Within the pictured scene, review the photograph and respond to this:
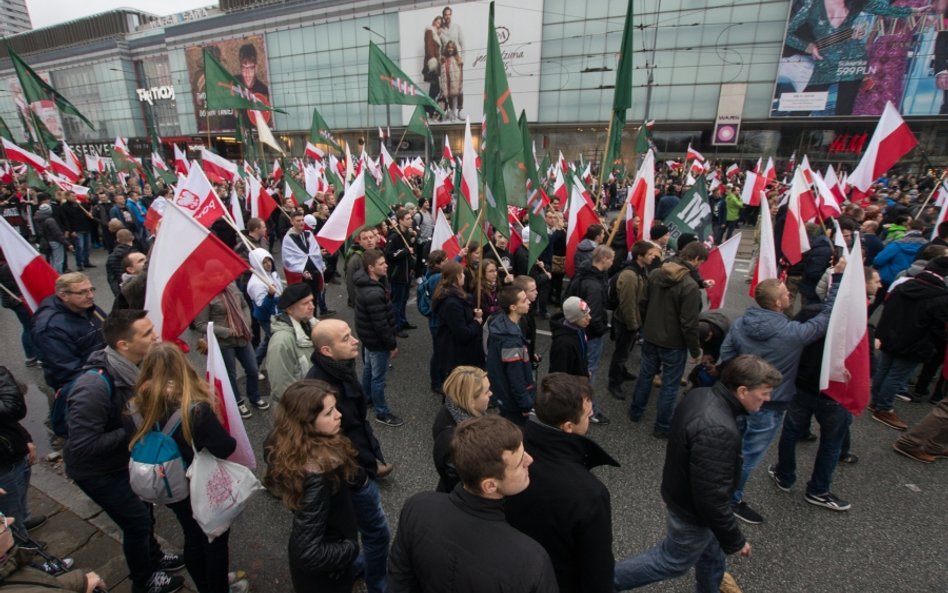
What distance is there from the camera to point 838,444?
337 cm

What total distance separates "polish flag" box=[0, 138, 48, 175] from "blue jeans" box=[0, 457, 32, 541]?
40.8ft

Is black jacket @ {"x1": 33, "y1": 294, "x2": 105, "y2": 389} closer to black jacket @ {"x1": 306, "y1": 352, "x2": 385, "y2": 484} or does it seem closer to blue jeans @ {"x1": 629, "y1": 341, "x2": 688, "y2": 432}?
black jacket @ {"x1": 306, "y1": 352, "x2": 385, "y2": 484}

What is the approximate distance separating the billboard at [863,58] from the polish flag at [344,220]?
3450cm

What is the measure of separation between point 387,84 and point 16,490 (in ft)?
30.1

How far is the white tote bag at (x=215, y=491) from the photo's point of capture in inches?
88.0

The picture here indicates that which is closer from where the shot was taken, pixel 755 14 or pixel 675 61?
pixel 755 14

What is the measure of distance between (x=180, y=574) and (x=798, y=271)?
8375 mm

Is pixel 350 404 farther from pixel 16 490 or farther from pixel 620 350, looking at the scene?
pixel 620 350

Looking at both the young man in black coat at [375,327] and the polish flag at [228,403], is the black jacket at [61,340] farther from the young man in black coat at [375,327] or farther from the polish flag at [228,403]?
the young man in black coat at [375,327]

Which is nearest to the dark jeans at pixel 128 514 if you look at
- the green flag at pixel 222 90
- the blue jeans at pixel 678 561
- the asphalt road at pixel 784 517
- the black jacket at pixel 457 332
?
the asphalt road at pixel 784 517

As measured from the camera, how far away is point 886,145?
6.59m

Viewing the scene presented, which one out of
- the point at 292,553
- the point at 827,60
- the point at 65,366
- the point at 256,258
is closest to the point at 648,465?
the point at 292,553

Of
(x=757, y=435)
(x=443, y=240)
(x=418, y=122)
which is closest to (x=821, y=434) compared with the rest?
(x=757, y=435)

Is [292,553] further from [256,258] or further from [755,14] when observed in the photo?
[755,14]
